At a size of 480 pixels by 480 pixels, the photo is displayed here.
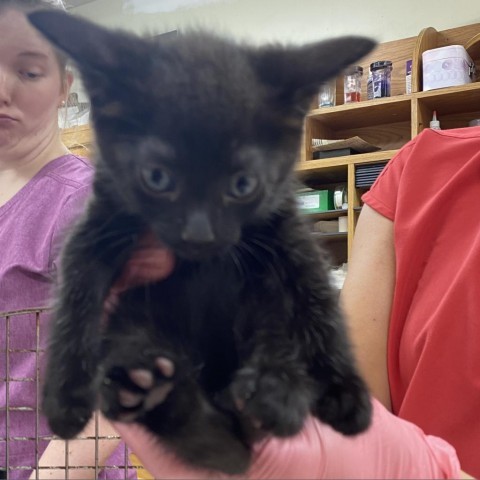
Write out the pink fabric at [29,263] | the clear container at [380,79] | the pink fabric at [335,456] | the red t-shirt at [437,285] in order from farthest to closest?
the clear container at [380,79], the red t-shirt at [437,285], the pink fabric at [29,263], the pink fabric at [335,456]

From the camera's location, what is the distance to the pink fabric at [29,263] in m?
0.64

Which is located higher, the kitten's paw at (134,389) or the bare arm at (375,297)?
the kitten's paw at (134,389)

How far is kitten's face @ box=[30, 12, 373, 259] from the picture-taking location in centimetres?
38

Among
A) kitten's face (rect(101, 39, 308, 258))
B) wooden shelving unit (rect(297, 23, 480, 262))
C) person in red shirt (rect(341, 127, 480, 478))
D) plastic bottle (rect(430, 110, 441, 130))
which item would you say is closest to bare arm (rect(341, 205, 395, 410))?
person in red shirt (rect(341, 127, 480, 478))

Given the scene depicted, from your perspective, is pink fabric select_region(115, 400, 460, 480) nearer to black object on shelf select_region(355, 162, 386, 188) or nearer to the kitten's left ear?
the kitten's left ear

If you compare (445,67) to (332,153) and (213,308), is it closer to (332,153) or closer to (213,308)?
(332,153)

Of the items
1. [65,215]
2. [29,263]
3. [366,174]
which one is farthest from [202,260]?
[366,174]

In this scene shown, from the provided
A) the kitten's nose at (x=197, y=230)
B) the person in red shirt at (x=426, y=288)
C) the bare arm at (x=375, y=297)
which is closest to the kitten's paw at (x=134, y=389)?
the kitten's nose at (x=197, y=230)

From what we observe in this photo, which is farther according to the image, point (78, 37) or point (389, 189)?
point (389, 189)

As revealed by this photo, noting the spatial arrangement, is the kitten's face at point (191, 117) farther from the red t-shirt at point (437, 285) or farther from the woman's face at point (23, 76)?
the red t-shirt at point (437, 285)

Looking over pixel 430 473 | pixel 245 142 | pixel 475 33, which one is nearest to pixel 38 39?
pixel 245 142

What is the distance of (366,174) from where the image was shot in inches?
91.0

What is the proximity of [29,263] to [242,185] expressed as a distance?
0.42 metres

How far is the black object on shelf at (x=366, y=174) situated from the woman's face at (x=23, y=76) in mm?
1797
